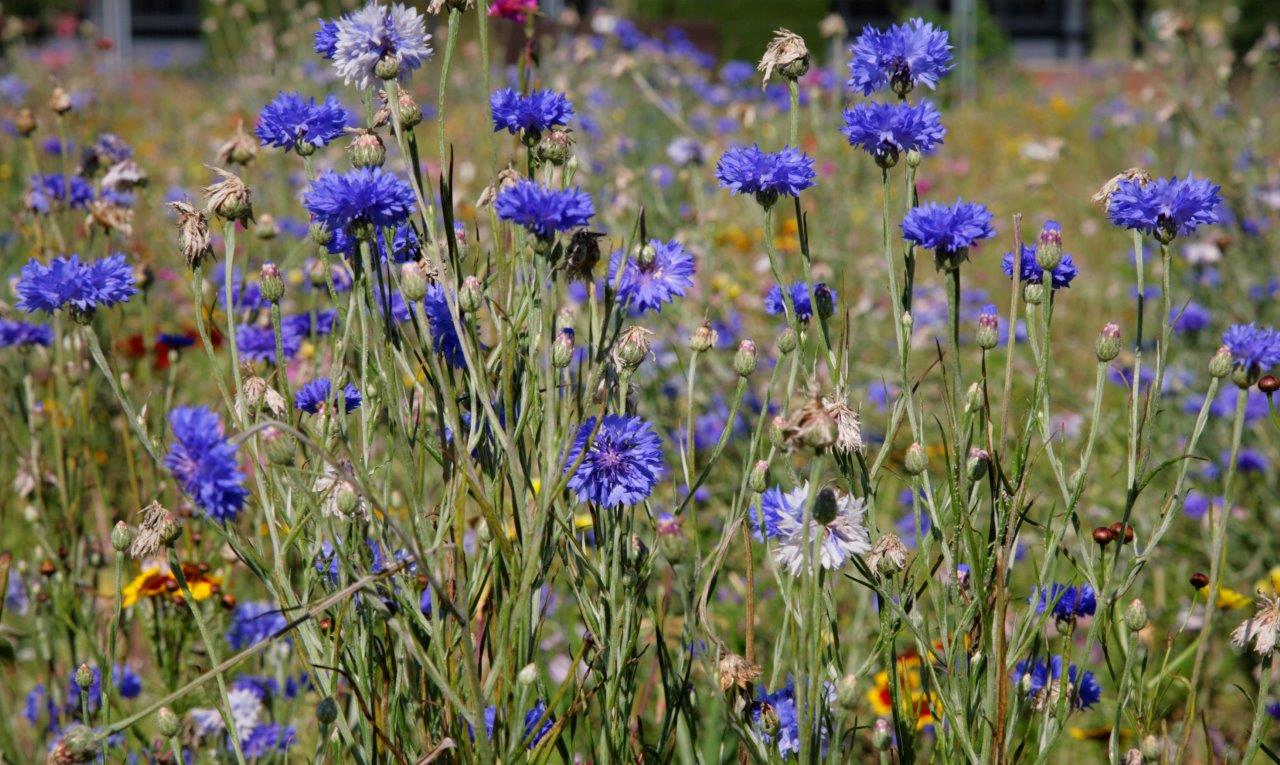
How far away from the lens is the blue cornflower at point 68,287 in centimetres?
119

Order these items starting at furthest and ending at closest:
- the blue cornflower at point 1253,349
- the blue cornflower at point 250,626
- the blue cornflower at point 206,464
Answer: the blue cornflower at point 250,626, the blue cornflower at point 1253,349, the blue cornflower at point 206,464

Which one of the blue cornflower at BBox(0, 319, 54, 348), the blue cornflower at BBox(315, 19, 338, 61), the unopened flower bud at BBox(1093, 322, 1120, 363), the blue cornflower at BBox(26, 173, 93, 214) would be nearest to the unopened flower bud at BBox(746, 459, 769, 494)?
the unopened flower bud at BBox(1093, 322, 1120, 363)

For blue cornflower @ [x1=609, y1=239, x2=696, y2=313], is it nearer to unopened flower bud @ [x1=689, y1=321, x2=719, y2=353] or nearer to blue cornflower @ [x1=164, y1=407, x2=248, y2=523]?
unopened flower bud @ [x1=689, y1=321, x2=719, y2=353]

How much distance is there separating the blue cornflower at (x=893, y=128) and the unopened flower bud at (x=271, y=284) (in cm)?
61

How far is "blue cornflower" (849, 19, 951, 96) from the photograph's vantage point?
1.22 meters

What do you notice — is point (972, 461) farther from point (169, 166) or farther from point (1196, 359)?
point (169, 166)

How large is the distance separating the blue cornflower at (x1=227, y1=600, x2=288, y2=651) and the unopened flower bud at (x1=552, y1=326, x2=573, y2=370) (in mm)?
844

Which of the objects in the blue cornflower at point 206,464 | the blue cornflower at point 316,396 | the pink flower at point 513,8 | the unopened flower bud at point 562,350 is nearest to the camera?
the blue cornflower at point 206,464

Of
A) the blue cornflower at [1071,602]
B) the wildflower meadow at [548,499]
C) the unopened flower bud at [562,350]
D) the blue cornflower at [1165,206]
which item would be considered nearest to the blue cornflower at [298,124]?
the wildflower meadow at [548,499]

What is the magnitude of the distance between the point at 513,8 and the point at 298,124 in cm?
56

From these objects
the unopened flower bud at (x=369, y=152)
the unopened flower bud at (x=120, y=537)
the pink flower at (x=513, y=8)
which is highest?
the pink flower at (x=513, y=8)

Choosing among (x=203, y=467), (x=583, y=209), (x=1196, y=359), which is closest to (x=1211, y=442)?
(x=1196, y=359)

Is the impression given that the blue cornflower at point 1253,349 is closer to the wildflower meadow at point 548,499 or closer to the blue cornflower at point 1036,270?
the wildflower meadow at point 548,499

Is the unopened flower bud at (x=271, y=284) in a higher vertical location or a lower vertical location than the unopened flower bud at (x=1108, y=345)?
higher
